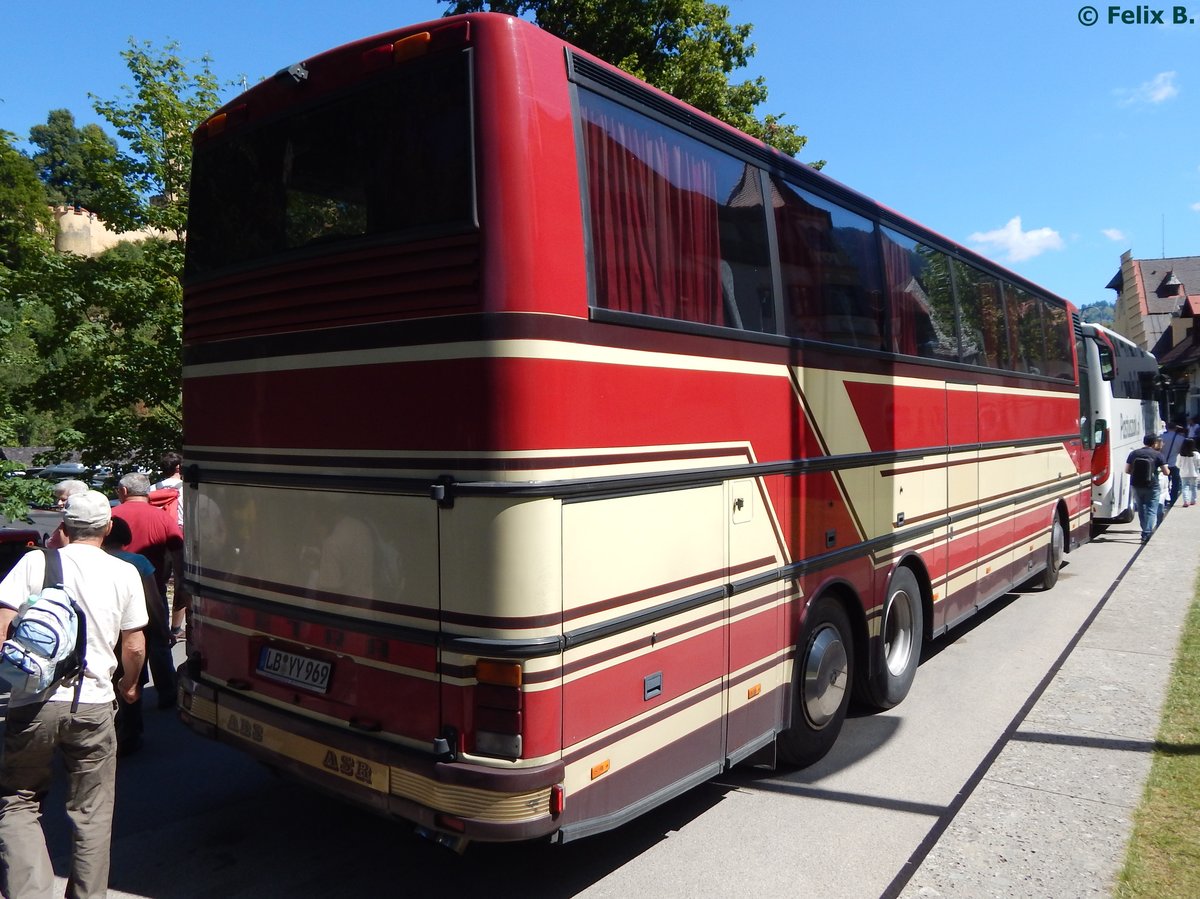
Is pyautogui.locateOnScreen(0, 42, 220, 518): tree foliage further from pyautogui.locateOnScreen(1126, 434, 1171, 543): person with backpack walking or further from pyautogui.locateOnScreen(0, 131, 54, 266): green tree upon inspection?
pyautogui.locateOnScreen(1126, 434, 1171, 543): person with backpack walking

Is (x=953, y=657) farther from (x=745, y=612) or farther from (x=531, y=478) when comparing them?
(x=531, y=478)

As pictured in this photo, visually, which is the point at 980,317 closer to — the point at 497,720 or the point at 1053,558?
the point at 1053,558

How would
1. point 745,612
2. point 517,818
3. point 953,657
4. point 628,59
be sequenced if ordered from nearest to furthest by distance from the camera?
1. point 517,818
2. point 745,612
3. point 953,657
4. point 628,59

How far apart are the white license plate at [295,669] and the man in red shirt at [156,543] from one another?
2.50 m

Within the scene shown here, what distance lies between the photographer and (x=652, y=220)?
4164 mm

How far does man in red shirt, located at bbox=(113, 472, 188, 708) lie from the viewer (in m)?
6.61

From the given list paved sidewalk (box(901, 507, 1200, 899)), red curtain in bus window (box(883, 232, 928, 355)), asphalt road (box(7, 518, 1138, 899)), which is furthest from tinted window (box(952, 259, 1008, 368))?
asphalt road (box(7, 518, 1138, 899))

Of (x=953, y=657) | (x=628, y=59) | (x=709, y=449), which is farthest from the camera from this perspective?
(x=628, y=59)

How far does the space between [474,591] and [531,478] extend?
1.66 ft

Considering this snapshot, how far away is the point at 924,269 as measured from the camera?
7.44m

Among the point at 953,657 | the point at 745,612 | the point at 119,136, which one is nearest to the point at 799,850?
the point at 745,612

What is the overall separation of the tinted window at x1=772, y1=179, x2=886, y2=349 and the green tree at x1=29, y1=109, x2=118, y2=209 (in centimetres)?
866

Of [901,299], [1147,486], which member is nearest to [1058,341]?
[1147,486]

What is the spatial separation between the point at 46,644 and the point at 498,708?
1.84 m
